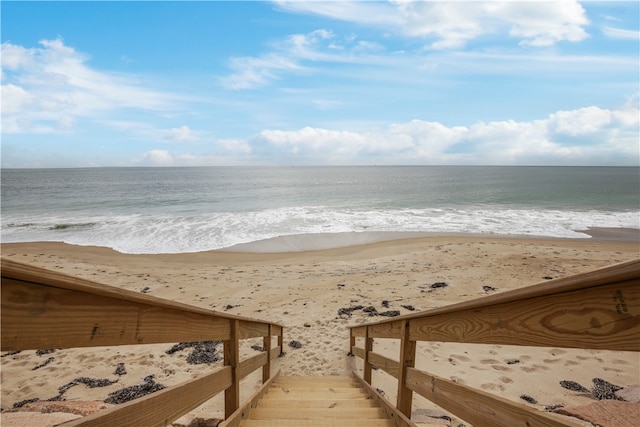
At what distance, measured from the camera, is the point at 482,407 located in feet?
4.69

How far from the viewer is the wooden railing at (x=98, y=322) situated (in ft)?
2.54

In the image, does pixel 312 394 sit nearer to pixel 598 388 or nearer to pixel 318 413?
pixel 318 413

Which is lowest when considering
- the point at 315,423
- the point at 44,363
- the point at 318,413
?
the point at 44,363

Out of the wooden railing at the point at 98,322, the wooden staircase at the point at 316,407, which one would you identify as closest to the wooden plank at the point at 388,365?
the wooden staircase at the point at 316,407

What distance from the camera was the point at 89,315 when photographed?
0.94 m

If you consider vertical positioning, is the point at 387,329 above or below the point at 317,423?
above

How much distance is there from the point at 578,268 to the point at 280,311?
9.68 m

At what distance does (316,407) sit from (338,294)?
227 inches

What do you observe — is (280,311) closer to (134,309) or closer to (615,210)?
(134,309)

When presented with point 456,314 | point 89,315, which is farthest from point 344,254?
point 89,315

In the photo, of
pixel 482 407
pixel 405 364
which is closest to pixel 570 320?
pixel 482 407

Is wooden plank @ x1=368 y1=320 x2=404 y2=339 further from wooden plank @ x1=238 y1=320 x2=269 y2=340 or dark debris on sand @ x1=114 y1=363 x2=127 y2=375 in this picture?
dark debris on sand @ x1=114 y1=363 x2=127 y2=375

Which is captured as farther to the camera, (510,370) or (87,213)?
(87,213)

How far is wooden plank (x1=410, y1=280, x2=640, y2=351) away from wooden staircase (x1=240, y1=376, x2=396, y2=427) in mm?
1529
